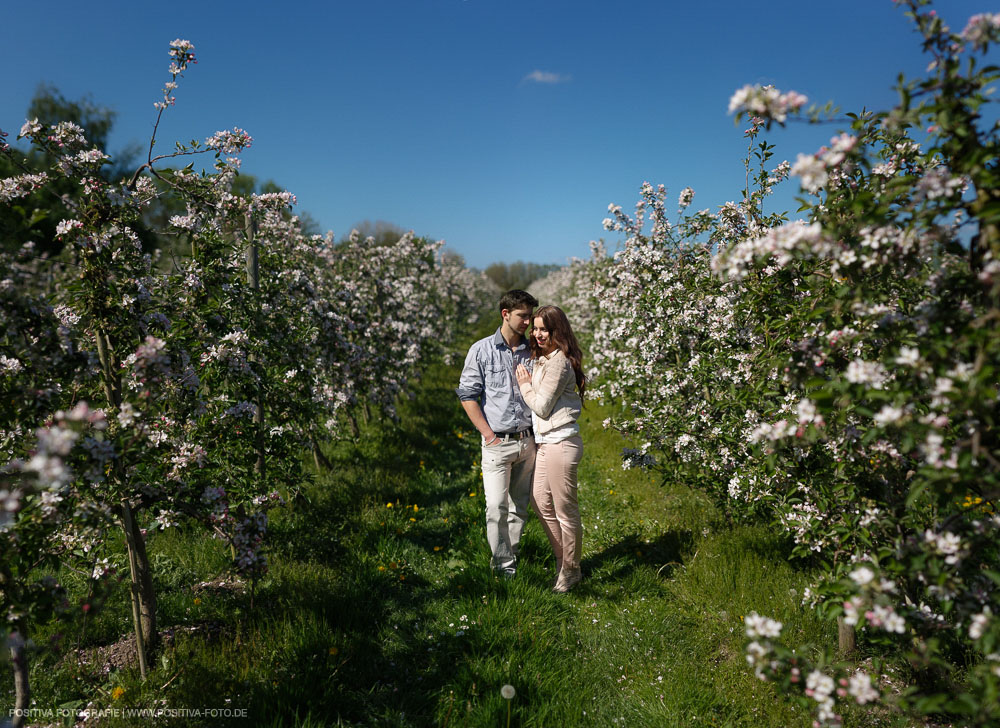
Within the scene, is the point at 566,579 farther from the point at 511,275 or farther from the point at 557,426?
the point at 511,275

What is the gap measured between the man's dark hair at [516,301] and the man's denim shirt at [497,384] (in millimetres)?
317

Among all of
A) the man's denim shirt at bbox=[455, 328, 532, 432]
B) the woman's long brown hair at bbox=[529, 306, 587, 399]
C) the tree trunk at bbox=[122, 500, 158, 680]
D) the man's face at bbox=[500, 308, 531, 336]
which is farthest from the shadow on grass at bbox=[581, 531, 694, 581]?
the tree trunk at bbox=[122, 500, 158, 680]

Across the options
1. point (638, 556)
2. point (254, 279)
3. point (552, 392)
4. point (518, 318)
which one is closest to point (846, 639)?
point (638, 556)

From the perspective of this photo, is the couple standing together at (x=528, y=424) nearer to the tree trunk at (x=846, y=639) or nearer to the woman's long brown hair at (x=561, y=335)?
the woman's long brown hair at (x=561, y=335)

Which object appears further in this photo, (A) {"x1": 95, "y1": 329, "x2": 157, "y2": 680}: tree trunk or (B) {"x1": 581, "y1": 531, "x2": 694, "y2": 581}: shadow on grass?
(B) {"x1": 581, "y1": 531, "x2": 694, "y2": 581}: shadow on grass

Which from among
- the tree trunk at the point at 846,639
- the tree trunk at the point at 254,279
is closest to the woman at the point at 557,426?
the tree trunk at the point at 846,639

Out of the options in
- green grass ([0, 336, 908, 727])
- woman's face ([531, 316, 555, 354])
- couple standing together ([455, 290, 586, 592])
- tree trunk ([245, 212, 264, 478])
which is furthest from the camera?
tree trunk ([245, 212, 264, 478])

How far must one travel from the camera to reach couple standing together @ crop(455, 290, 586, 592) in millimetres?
4477

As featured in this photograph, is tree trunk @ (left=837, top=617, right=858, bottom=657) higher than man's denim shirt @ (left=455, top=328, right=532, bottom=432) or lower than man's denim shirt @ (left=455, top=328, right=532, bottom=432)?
lower

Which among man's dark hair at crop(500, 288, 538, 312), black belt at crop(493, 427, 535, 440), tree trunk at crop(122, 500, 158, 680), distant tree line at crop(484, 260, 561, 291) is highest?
distant tree line at crop(484, 260, 561, 291)

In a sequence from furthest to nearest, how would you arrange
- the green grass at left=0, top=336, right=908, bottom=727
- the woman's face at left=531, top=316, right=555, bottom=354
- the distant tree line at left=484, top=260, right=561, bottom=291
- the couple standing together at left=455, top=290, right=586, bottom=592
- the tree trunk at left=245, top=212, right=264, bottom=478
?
the distant tree line at left=484, top=260, right=561, bottom=291, the tree trunk at left=245, top=212, right=264, bottom=478, the woman's face at left=531, top=316, right=555, bottom=354, the couple standing together at left=455, top=290, right=586, bottom=592, the green grass at left=0, top=336, right=908, bottom=727

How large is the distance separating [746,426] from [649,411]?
5.41ft

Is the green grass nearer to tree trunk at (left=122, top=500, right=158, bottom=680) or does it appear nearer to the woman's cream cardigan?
tree trunk at (left=122, top=500, right=158, bottom=680)

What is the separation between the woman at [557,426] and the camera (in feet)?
14.5
